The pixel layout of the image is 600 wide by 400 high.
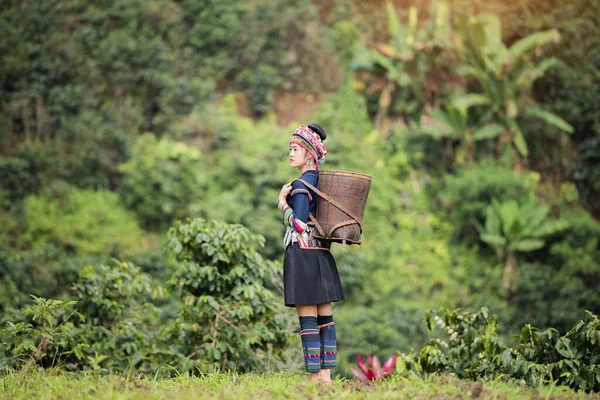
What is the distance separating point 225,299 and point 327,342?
1.53 m

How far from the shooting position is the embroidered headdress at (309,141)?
534 cm

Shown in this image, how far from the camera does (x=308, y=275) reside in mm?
5137

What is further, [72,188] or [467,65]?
[467,65]

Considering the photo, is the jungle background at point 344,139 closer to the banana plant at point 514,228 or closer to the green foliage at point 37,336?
the banana plant at point 514,228

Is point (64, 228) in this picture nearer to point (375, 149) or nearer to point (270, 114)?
point (270, 114)

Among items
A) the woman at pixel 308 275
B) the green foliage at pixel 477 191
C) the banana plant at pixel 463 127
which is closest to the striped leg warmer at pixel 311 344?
the woman at pixel 308 275

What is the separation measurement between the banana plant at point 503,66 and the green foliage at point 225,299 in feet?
35.4

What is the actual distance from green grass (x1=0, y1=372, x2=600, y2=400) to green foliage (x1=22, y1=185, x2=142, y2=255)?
9196 millimetres

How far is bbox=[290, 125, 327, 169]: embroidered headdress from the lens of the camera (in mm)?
5336

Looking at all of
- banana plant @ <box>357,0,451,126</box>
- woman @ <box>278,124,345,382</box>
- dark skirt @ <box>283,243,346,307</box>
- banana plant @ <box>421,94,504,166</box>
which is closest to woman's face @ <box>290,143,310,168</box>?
woman @ <box>278,124,345,382</box>

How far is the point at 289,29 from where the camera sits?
60.7 feet

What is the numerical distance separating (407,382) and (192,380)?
1456mm

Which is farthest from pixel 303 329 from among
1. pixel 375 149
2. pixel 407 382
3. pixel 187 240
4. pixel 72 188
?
pixel 375 149

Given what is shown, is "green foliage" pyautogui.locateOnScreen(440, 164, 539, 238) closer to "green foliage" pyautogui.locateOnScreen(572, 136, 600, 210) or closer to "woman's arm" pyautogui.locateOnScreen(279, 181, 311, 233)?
"green foliage" pyautogui.locateOnScreen(572, 136, 600, 210)
